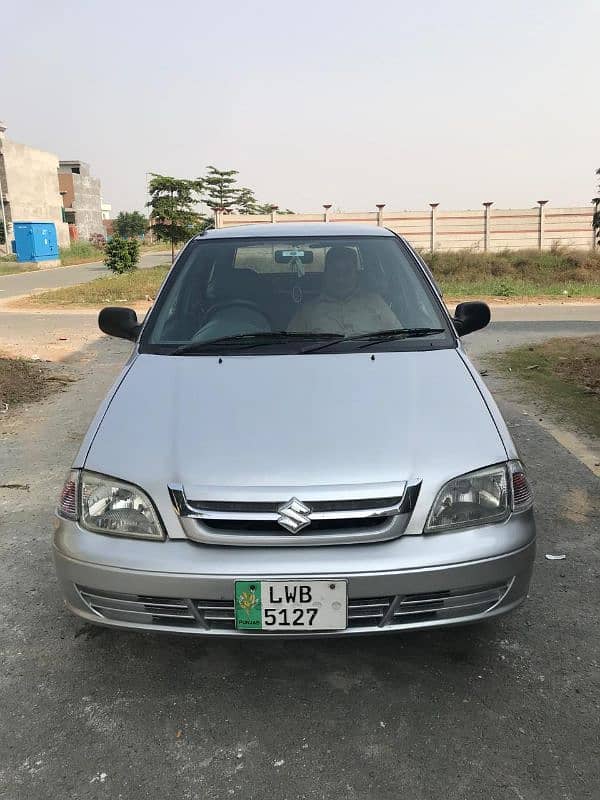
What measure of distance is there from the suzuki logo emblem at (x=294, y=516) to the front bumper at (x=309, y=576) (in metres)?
0.08

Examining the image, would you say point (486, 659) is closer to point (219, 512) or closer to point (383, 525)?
point (383, 525)

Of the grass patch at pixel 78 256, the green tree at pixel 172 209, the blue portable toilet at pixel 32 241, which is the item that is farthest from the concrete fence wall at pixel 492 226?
the grass patch at pixel 78 256

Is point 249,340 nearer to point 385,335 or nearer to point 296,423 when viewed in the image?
point 385,335

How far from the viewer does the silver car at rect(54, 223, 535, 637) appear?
6.59 feet

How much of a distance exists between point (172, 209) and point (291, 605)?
2770 cm

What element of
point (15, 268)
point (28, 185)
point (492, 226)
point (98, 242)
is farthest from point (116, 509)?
point (98, 242)

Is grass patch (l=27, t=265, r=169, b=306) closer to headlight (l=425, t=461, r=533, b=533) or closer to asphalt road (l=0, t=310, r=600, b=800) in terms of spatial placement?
asphalt road (l=0, t=310, r=600, b=800)

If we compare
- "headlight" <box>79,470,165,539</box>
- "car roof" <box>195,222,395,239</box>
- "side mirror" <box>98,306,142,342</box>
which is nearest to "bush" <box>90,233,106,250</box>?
"car roof" <box>195,222,395,239</box>

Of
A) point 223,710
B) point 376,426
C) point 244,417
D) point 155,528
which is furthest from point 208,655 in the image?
point 376,426

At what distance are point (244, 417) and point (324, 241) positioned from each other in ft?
5.17

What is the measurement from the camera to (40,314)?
13695mm

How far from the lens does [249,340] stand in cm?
300

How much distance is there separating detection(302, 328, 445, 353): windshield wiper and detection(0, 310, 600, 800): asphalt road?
1252 mm

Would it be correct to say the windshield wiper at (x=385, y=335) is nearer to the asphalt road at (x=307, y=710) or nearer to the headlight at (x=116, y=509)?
the headlight at (x=116, y=509)
